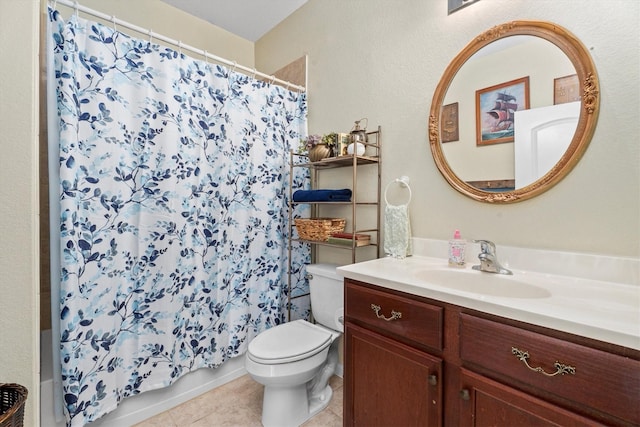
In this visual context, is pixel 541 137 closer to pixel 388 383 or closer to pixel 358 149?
pixel 358 149

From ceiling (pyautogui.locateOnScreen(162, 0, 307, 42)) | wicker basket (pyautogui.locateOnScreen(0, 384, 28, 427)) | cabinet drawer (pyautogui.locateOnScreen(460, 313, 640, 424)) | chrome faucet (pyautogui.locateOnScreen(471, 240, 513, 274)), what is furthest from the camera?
ceiling (pyautogui.locateOnScreen(162, 0, 307, 42))

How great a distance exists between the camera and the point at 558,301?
0.83m

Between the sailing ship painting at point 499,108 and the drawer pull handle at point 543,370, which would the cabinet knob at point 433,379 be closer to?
the drawer pull handle at point 543,370

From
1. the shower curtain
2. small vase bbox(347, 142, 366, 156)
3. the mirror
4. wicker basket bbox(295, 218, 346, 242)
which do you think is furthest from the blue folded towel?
the mirror

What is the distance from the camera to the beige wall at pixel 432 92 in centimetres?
96

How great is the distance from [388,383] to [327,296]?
0.75 m

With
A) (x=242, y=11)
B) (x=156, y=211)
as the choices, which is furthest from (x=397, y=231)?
(x=242, y=11)

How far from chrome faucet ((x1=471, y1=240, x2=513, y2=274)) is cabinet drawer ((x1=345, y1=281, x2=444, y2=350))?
39 centimetres

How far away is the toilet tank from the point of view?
1.70 metres

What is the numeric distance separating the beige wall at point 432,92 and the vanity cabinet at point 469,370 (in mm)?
535

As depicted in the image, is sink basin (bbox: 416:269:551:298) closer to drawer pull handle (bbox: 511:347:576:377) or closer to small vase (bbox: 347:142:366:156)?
drawer pull handle (bbox: 511:347:576:377)

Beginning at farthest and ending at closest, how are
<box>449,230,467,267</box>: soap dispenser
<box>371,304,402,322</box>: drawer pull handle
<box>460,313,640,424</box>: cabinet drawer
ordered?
1. <box>449,230,467,267</box>: soap dispenser
2. <box>371,304,402,322</box>: drawer pull handle
3. <box>460,313,640,424</box>: cabinet drawer

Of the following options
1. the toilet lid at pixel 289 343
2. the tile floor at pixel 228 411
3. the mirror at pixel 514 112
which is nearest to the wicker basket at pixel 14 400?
the toilet lid at pixel 289 343

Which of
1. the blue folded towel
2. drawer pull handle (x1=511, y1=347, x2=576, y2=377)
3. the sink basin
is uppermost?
the blue folded towel
